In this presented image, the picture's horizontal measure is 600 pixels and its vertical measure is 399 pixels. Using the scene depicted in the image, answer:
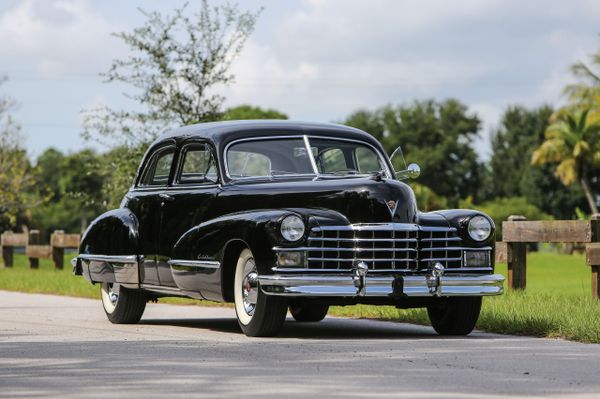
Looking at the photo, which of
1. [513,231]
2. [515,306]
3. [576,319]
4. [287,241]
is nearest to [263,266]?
[287,241]

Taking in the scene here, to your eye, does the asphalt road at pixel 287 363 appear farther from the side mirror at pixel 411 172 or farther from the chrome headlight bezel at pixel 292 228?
the side mirror at pixel 411 172

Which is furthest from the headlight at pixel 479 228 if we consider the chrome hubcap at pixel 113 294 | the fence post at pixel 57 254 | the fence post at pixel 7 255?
the fence post at pixel 7 255

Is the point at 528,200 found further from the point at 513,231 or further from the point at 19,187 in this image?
the point at 513,231

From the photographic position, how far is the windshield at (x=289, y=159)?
485 inches

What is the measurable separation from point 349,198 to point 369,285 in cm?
78

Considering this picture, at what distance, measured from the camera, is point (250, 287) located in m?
11.4

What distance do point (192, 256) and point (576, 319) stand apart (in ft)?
11.6

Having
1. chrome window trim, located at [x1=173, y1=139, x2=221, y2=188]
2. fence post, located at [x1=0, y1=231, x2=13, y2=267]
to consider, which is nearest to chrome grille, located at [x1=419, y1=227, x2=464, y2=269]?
chrome window trim, located at [x1=173, y1=139, x2=221, y2=188]

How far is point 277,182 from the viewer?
11.9 m

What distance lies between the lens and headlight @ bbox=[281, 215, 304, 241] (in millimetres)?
10922

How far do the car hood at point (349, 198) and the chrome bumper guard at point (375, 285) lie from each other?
531 millimetres

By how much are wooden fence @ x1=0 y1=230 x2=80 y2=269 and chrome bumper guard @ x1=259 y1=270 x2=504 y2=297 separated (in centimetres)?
1630

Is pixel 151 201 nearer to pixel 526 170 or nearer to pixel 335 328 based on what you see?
pixel 335 328

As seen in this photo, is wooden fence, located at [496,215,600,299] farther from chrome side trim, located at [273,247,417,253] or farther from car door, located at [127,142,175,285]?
car door, located at [127,142,175,285]
